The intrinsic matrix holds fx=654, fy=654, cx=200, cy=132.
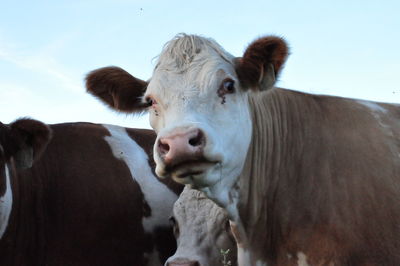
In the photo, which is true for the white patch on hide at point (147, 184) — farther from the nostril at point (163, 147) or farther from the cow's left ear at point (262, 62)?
the nostril at point (163, 147)

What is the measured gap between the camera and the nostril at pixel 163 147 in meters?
4.56

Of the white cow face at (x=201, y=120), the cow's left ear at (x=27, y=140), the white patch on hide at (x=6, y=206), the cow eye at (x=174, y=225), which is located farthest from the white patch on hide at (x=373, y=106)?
the white patch on hide at (x=6, y=206)

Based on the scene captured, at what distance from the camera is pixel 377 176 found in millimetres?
5207

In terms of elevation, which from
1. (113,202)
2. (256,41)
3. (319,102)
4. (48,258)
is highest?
(256,41)

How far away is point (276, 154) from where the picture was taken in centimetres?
559

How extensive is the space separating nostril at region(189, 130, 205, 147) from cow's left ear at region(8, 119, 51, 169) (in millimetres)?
2660

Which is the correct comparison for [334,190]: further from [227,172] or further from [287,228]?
[227,172]

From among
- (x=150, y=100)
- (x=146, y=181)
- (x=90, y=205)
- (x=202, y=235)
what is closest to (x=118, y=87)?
(x=150, y=100)

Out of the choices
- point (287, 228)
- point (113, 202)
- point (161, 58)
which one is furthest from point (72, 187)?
point (287, 228)

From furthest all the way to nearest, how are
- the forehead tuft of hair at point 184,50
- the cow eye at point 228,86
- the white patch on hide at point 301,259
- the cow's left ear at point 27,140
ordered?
the cow's left ear at point 27,140, the forehead tuft of hair at point 184,50, the cow eye at point 228,86, the white patch on hide at point 301,259

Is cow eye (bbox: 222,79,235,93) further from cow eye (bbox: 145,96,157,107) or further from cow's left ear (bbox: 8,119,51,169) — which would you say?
cow's left ear (bbox: 8,119,51,169)

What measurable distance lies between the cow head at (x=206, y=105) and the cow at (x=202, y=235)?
1332mm

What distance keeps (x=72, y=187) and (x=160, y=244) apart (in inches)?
48.1

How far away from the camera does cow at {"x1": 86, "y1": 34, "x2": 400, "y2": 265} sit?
489 cm
